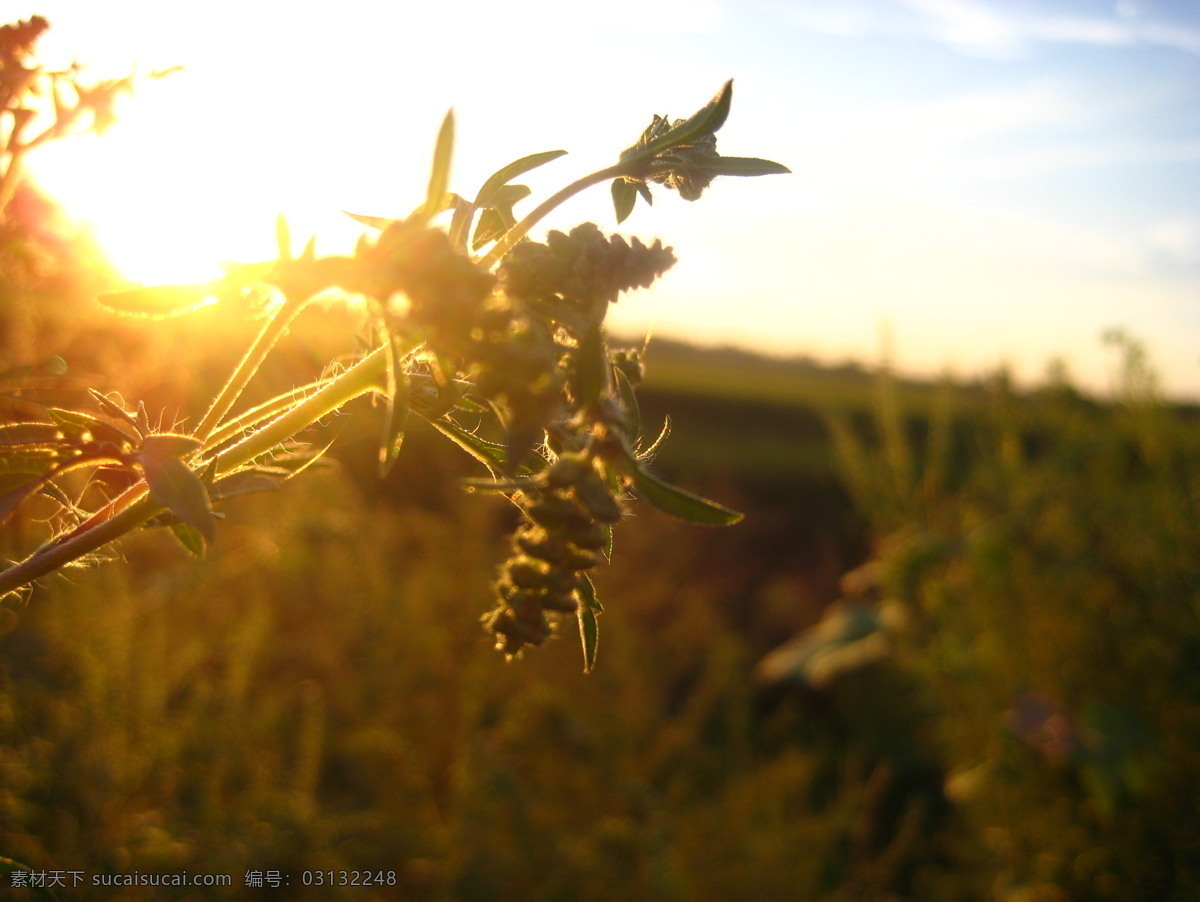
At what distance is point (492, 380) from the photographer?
1.95 ft

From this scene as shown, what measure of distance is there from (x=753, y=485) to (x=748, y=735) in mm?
6459

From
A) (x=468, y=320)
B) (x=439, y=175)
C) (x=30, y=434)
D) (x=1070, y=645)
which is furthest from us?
(x=1070, y=645)

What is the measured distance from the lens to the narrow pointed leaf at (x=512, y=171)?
0.83 metres

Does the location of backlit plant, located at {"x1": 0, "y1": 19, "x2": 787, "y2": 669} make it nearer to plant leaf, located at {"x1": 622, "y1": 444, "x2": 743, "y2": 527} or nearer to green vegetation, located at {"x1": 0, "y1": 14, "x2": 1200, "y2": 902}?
plant leaf, located at {"x1": 622, "y1": 444, "x2": 743, "y2": 527}

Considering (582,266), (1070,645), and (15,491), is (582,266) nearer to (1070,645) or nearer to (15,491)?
(15,491)

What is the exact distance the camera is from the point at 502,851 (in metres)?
3.06

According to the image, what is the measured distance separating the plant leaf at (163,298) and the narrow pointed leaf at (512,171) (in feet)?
0.81

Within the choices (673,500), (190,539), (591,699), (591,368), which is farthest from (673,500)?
(591,699)

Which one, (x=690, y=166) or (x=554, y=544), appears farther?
(x=690, y=166)

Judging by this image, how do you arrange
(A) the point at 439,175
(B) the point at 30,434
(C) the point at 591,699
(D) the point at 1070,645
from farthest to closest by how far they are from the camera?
(D) the point at 1070,645, (C) the point at 591,699, (B) the point at 30,434, (A) the point at 439,175

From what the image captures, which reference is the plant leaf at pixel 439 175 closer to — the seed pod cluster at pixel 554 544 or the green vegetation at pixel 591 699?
the seed pod cluster at pixel 554 544

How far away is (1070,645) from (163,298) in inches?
184

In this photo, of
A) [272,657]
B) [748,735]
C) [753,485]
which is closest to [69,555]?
[272,657]

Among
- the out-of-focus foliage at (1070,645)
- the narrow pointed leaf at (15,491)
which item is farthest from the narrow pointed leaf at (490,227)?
the out-of-focus foliage at (1070,645)
